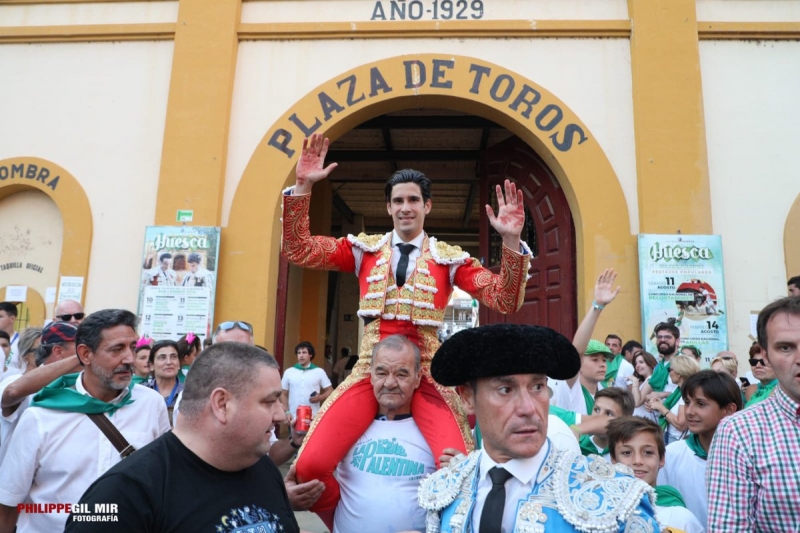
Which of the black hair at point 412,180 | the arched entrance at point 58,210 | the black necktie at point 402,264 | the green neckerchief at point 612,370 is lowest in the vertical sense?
the green neckerchief at point 612,370

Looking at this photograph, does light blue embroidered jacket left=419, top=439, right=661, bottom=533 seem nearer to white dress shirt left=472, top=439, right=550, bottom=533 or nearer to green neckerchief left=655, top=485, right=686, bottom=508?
white dress shirt left=472, top=439, right=550, bottom=533

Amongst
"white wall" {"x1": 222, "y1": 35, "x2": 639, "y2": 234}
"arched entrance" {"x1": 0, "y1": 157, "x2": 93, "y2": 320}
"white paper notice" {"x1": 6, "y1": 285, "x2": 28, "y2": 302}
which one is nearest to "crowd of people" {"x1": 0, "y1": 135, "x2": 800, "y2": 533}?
"arched entrance" {"x1": 0, "y1": 157, "x2": 93, "y2": 320}

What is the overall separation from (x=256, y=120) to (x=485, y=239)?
12.8 feet

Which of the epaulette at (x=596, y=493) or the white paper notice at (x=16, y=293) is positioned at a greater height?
the white paper notice at (x=16, y=293)

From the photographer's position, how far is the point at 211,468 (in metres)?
1.88

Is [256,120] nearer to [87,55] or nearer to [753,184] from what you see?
[87,55]

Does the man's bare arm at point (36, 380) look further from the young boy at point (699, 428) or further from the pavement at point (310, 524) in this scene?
Result: the young boy at point (699, 428)

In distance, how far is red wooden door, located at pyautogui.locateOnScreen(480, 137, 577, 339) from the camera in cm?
799

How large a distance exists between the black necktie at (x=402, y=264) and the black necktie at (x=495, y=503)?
174 centimetres

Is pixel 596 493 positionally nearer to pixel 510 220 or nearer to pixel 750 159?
pixel 510 220

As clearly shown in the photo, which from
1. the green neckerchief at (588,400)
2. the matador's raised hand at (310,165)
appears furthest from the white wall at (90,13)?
the green neckerchief at (588,400)

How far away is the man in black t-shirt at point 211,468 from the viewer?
1663 millimetres

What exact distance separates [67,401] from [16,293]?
6.42 metres

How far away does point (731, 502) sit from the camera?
1988mm
